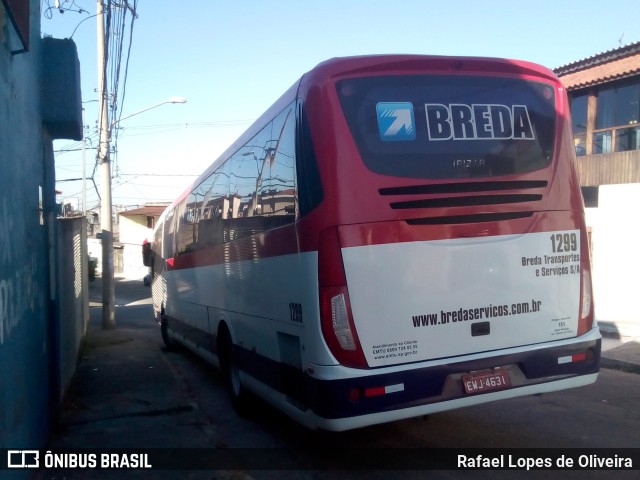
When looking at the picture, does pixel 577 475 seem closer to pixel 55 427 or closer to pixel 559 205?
pixel 559 205

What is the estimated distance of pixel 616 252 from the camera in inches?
568

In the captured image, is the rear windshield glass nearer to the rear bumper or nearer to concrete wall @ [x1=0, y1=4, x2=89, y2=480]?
the rear bumper

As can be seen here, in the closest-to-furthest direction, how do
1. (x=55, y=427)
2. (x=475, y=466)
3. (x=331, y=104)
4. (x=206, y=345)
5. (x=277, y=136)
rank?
(x=331, y=104) → (x=475, y=466) → (x=277, y=136) → (x=55, y=427) → (x=206, y=345)

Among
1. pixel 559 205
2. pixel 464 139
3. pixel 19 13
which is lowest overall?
pixel 559 205

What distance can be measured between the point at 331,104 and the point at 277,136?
3.86ft

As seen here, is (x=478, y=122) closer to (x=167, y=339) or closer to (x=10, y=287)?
(x=10, y=287)

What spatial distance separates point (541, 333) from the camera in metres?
5.71

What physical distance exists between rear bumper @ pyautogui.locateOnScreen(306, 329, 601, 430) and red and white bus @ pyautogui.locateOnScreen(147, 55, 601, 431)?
0.04 feet

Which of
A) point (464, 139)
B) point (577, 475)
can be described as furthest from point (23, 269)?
point (577, 475)

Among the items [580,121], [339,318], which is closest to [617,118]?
[580,121]

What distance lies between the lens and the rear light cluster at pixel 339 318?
511cm

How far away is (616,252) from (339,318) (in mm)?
11334

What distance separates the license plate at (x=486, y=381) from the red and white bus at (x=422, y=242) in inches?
0.5

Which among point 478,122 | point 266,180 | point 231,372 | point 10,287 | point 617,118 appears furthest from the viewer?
point 617,118
